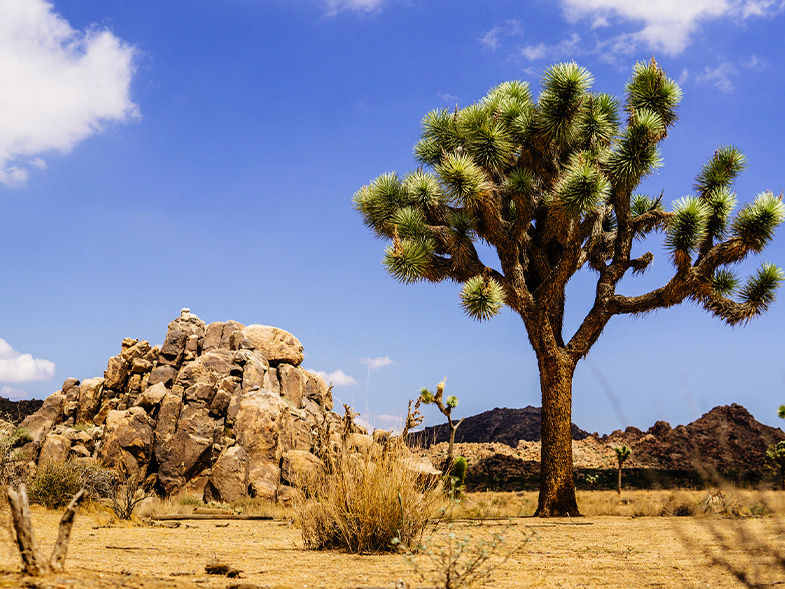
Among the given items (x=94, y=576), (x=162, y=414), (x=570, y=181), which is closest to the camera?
(x=94, y=576)

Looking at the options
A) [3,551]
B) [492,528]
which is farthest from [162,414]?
[3,551]

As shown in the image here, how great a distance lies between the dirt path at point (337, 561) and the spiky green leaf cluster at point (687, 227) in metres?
7.22

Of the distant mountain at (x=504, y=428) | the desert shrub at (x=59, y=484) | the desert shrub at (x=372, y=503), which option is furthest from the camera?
the distant mountain at (x=504, y=428)

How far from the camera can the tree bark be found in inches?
579

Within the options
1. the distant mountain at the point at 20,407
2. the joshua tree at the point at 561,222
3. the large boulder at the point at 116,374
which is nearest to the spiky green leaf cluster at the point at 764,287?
the joshua tree at the point at 561,222

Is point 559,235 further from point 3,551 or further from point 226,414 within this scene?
point 3,551

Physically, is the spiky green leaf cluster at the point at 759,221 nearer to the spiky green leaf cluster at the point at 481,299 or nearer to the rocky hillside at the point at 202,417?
the spiky green leaf cluster at the point at 481,299

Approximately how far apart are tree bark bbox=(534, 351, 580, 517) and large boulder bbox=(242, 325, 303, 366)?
406 inches

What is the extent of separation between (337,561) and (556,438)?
993 centimetres

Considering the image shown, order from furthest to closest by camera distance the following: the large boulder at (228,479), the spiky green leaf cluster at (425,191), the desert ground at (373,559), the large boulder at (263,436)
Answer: the large boulder at (263,436), the large boulder at (228,479), the spiky green leaf cluster at (425,191), the desert ground at (373,559)

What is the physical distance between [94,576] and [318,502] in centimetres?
317

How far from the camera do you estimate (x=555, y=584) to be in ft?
17.2

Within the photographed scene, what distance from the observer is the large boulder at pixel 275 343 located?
74.3 feet

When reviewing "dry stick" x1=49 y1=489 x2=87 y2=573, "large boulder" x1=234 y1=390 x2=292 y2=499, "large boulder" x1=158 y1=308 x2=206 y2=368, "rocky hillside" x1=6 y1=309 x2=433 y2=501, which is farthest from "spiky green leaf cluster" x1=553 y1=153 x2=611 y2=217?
"large boulder" x1=158 y1=308 x2=206 y2=368
